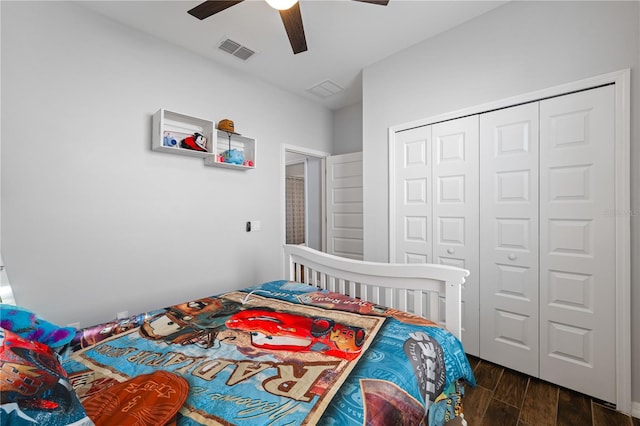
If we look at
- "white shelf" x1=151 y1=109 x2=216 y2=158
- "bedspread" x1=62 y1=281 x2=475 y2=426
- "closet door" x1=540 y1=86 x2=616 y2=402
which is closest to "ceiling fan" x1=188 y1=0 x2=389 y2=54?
"white shelf" x1=151 y1=109 x2=216 y2=158

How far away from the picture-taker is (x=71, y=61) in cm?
186

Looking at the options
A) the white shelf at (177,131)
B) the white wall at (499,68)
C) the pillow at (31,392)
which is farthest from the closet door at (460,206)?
the pillow at (31,392)

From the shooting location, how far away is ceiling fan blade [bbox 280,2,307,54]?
5.06 feet

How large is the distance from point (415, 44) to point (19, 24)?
2.86m

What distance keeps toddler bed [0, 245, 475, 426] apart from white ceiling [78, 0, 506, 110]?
1.89 m

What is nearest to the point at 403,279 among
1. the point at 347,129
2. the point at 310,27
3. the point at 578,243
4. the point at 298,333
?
the point at 298,333

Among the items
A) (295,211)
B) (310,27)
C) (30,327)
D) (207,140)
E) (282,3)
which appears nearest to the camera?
(30,327)

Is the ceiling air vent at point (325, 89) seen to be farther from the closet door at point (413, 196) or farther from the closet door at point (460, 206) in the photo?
the closet door at point (460, 206)

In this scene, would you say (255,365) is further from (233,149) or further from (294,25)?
(233,149)

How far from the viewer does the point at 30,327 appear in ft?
3.12

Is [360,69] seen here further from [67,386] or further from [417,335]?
[67,386]

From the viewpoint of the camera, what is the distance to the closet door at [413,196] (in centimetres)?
241

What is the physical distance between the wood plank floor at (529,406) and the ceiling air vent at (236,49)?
10.6ft

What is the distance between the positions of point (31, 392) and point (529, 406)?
2355 mm
